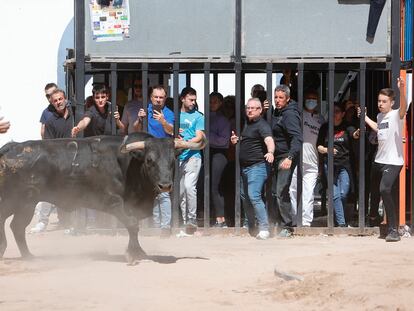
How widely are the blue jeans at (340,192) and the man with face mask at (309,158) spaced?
28 centimetres

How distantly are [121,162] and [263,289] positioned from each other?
8.33 feet

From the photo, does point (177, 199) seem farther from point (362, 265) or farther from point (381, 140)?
point (362, 265)

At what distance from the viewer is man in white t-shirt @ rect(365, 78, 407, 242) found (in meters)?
11.9

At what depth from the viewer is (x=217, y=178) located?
507 inches

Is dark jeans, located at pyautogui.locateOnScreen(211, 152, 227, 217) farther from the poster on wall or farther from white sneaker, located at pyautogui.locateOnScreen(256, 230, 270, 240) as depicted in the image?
the poster on wall

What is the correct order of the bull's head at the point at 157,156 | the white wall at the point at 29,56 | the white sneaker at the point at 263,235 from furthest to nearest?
the white wall at the point at 29,56 → the white sneaker at the point at 263,235 → the bull's head at the point at 157,156

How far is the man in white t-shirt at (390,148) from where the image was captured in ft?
39.1

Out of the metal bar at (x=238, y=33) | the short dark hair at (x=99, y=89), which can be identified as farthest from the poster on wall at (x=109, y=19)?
the metal bar at (x=238, y=33)

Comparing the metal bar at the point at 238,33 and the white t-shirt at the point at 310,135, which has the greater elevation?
the metal bar at the point at 238,33

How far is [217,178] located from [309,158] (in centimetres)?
112

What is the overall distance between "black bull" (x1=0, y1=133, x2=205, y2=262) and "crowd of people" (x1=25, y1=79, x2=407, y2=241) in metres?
1.67

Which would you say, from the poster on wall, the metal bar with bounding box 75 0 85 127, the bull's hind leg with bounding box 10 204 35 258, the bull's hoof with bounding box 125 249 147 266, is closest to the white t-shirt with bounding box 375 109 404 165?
the poster on wall

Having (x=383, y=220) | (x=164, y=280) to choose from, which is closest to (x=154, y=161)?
(x=164, y=280)

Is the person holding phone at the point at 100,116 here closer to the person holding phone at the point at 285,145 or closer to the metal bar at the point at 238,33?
the metal bar at the point at 238,33
